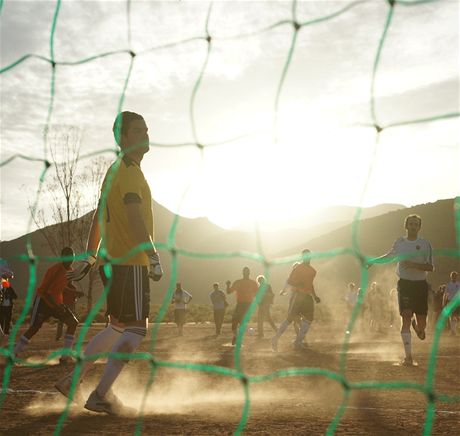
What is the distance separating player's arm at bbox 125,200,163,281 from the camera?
4.21 m

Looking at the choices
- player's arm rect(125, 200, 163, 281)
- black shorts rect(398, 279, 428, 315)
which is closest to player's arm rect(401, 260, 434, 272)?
black shorts rect(398, 279, 428, 315)

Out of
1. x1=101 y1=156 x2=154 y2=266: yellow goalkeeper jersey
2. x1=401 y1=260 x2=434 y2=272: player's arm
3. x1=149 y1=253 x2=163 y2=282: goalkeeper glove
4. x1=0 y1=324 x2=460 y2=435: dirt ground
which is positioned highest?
x1=101 y1=156 x2=154 y2=266: yellow goalkeeper jersey

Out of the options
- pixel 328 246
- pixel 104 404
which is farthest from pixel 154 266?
pixel 328 246

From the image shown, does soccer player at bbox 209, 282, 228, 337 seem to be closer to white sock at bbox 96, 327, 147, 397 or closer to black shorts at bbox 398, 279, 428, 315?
black shorts at bbox 398, 279, 428, 315

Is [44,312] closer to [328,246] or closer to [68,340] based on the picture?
[68,340]

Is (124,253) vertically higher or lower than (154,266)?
higher

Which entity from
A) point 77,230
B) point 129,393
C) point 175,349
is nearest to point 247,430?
point 129,393

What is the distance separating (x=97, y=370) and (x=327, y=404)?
10.4 feet

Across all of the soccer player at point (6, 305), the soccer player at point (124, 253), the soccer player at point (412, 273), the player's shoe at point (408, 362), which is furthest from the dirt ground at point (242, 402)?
the soccer player at point (6, 305)

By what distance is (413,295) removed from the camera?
8070 mm

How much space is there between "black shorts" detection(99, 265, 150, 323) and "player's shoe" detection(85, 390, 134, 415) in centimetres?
52

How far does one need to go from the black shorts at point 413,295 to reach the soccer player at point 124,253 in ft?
14.1

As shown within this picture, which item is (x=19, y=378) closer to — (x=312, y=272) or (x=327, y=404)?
(x=327, y=404)

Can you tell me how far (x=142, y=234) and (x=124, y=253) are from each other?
30cm
